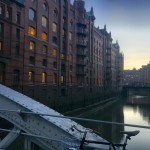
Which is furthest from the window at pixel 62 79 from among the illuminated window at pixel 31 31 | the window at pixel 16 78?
the window at pixel 16 78

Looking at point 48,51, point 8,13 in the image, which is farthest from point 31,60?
point 8,13

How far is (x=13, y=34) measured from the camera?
85.1ft

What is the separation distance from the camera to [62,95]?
3978 centimetres

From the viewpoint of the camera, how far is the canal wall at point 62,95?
1200 inches

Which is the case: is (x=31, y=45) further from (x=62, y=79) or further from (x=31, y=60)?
(x=62, y=79)

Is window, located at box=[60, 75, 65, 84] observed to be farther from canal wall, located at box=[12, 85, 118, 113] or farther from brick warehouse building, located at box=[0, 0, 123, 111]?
canal wall, located at box=[12, 85, 118, 113]

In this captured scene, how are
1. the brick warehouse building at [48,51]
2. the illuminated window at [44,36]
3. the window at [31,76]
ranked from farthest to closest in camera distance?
1. the illuminated window at [44,36]
2. the window at [31,76]
3. the brick warehouse building at [48,51]

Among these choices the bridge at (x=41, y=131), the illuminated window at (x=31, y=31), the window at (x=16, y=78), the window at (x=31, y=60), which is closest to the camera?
the bridge at (x=41, y=131)

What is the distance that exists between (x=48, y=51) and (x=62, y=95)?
28.0ft

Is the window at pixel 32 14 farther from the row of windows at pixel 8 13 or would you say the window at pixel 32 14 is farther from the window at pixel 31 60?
the window at pixel 31 60

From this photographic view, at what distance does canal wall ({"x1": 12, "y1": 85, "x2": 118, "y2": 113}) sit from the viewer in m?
30.5

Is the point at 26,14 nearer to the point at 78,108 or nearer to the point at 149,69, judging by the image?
the point at 78,108

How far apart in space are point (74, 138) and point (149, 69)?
156m

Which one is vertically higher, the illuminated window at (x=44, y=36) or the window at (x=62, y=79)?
the illuminated window at (x=44, y=36)
